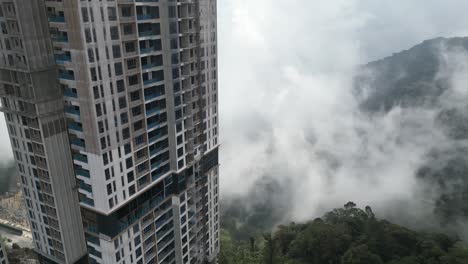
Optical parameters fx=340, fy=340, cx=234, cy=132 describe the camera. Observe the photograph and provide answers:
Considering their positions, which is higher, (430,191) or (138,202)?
(138,202)

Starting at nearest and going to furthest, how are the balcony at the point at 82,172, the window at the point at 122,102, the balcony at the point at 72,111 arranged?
the balcony at the point at 72,111
the window at the point at 122,102
the balcony at the point at 82,172

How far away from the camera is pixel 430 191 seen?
17650cm

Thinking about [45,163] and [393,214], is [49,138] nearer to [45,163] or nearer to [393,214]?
[45,163]

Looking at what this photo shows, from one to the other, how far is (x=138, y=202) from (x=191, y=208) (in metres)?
13.4

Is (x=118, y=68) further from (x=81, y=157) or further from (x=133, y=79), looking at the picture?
(x=81, y=157)

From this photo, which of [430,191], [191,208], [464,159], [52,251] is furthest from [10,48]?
[464,159]

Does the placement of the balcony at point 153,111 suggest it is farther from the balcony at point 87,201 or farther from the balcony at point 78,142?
the balcony at point 87,201

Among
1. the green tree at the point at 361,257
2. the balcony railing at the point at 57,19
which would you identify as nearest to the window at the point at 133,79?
the balcony railing at the point at 57,19

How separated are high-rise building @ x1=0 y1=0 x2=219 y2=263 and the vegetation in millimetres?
37613

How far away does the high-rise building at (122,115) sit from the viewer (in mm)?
39750

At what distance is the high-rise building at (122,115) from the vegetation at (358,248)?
1481 inches

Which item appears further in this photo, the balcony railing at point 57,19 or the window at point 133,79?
the window at point 133,79

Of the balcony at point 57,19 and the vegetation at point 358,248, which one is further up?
the balcony at point 57,19

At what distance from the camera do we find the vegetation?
82.3 m
